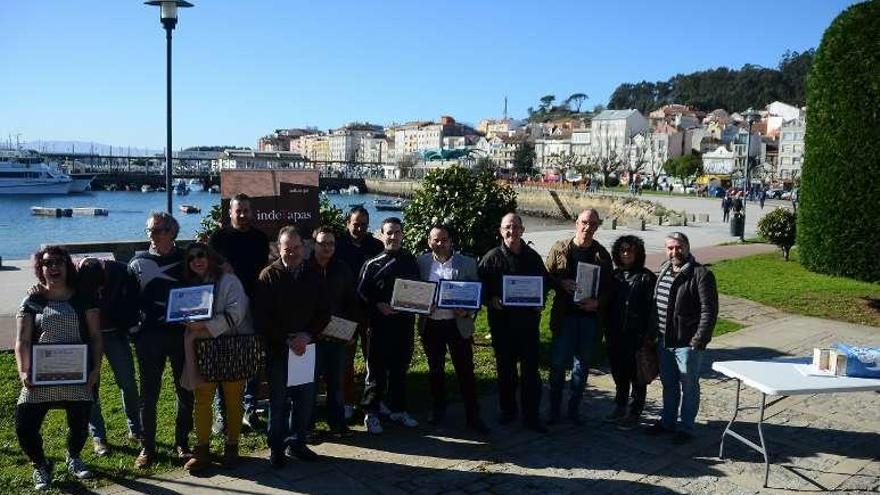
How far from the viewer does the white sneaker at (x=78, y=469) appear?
5.08 meters

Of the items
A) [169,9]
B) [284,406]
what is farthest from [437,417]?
[169,9]

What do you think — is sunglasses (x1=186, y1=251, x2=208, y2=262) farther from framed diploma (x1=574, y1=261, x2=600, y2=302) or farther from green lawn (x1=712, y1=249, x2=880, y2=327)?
green lawn (x1=712, y1=249, x2=880, y2=327)

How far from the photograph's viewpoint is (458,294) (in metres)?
6.05

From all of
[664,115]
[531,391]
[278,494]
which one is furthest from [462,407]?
→ [664,115]

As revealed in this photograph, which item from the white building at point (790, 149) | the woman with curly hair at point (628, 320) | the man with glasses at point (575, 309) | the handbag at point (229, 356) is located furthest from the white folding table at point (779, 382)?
→ the white building at point (790, 149)

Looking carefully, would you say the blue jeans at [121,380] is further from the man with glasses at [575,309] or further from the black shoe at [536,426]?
the man with glasses at [575,309]

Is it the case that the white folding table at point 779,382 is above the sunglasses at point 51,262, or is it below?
below

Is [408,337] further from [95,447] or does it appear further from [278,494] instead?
[95,447]

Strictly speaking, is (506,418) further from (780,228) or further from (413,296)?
(780,228)

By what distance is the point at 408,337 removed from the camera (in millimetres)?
6371

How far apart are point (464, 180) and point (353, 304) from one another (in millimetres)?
3911

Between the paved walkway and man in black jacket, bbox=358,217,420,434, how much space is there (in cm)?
28

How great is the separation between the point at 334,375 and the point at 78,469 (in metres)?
2.01

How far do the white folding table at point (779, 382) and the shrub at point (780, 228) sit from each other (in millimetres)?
13619
